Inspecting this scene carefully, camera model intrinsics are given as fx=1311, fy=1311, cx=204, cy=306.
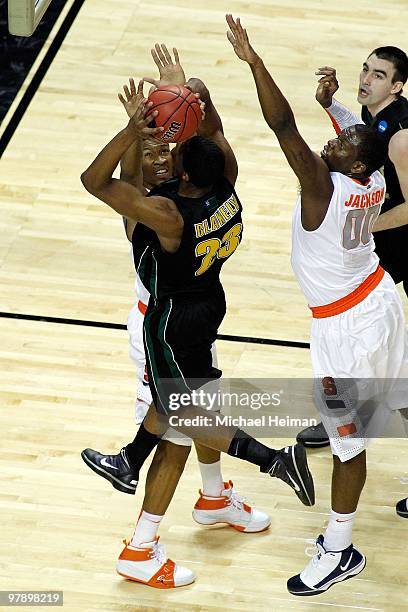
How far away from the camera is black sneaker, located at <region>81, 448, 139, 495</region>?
5369mm

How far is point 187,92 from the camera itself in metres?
5.16

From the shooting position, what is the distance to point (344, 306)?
17.2 ft

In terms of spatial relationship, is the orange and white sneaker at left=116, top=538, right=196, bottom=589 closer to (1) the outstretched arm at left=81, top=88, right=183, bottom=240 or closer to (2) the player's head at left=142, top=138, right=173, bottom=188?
(1) the outstretched arm at left=81, top=88, right=183, bottom=240

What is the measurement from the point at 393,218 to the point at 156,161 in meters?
1.16

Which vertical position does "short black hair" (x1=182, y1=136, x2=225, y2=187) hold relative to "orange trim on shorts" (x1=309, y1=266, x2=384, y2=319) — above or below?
above

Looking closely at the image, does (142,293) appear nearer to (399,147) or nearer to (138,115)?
(138,115)

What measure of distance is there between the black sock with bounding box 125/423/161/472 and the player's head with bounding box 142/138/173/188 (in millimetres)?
1023

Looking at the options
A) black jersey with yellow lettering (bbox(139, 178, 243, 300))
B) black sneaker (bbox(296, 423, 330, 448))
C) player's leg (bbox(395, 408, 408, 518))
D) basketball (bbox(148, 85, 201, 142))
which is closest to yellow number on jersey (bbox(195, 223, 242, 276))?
black jersey with yellow lettering (bbox(139, 178, 243, 300))

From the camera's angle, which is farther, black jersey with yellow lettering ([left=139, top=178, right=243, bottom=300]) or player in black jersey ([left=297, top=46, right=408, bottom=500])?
player in black jersey ([left=297, top=46, right=408, bottom=500])

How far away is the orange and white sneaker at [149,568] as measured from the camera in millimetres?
5336

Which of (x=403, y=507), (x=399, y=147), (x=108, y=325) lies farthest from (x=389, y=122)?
(x=108, y=325)

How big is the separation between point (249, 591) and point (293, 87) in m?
4.64

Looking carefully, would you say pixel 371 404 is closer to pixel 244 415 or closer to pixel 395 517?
pixel 395 517

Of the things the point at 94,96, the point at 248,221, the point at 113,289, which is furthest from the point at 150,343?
the point at 94,96
